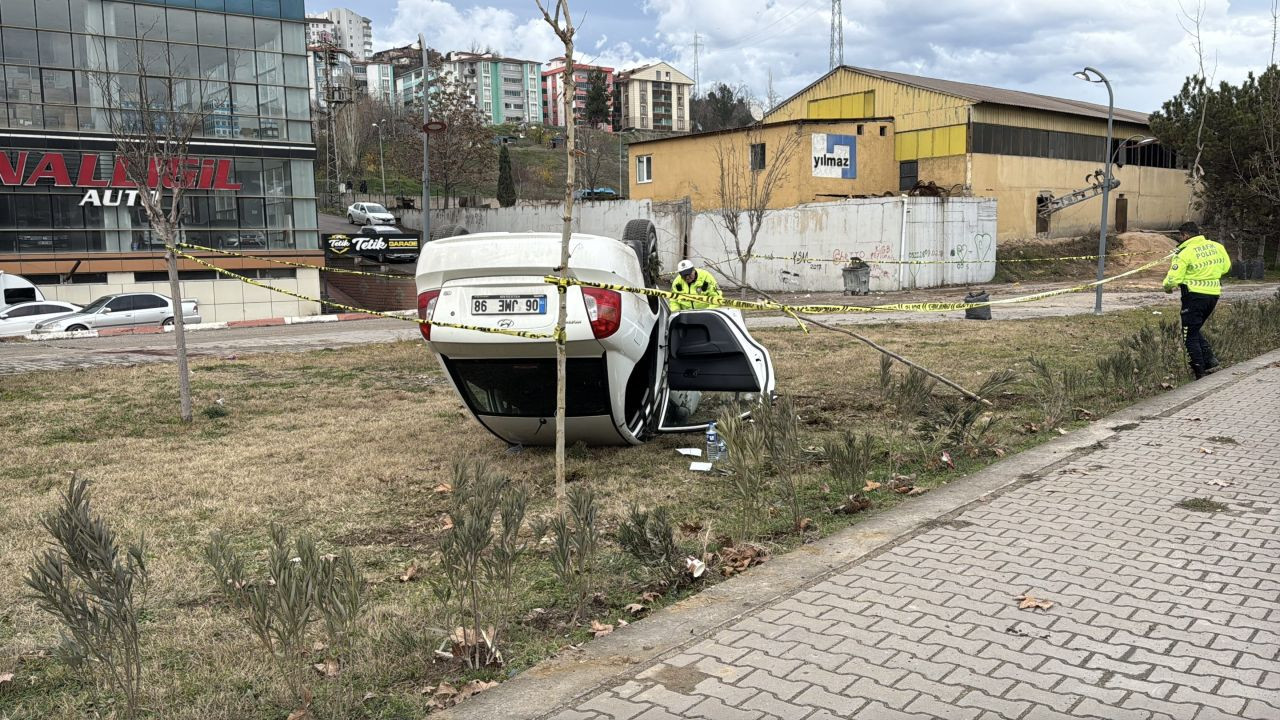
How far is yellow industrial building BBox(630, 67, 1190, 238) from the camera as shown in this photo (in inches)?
1598

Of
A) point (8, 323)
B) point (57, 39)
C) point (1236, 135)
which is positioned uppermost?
point (57, 39)

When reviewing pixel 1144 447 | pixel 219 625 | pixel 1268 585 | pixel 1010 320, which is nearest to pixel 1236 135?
pixel 1010 320

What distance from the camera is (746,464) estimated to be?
5.64m

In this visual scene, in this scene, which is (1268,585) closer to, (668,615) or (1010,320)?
(668,615)

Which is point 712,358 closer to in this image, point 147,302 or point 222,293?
point 147,302

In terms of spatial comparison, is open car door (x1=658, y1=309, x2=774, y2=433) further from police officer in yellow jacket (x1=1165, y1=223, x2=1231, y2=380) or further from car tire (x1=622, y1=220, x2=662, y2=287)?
police officer in yellow jacket (x1=1165, y1=223, x2=1231, y2=380)

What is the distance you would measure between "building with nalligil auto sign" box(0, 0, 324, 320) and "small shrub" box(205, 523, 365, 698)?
29.1 meters

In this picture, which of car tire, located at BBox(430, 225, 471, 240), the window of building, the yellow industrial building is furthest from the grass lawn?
the window of building

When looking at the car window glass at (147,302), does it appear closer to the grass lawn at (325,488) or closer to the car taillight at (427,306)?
the grass lawn at (325,488)

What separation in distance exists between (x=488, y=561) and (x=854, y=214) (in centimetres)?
3265

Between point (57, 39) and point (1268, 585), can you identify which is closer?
point (1268, 585)

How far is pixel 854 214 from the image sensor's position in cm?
3528

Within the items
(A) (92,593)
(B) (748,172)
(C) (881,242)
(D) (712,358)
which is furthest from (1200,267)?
(B) (748,172)

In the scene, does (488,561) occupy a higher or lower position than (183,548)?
higher
